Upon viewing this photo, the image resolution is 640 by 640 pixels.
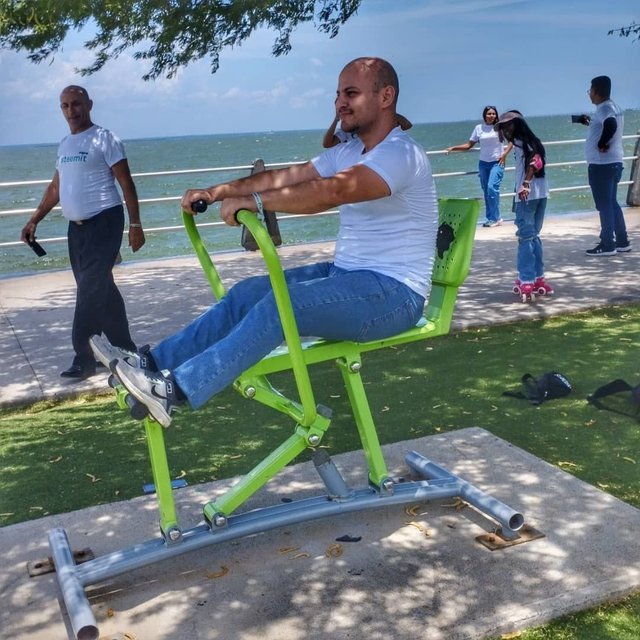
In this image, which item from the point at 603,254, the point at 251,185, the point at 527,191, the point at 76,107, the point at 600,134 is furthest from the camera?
the point at 603,254

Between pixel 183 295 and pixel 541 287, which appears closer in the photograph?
pixel 541 287

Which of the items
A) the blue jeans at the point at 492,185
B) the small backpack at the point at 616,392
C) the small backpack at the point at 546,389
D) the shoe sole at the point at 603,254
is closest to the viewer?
the small backpack at the point at 616,392

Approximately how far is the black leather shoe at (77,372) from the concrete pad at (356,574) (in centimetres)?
231

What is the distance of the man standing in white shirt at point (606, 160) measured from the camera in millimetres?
9430

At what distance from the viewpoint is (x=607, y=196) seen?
9734 mm

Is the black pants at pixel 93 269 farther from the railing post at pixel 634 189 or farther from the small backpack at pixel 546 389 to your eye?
the railing post at pixel 634 189

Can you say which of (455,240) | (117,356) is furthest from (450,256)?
(117,356)

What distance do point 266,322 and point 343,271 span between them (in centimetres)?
62

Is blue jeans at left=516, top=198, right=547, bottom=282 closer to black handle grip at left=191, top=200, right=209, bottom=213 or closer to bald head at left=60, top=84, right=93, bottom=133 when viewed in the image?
bald head at left=60, top=84, right=93, bottom=133

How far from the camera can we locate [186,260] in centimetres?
1113

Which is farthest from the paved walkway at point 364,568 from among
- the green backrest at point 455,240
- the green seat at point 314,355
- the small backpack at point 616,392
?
the green backrest at point 455,240

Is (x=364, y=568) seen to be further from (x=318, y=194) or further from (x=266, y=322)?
(x=318, y=194)

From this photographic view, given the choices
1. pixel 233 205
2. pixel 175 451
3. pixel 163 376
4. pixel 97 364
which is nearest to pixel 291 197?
pixel 233 205

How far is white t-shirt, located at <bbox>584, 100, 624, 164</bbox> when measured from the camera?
947 centimetres
